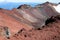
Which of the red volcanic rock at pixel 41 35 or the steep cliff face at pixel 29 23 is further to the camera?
the steep cliff face at pixel 29 23

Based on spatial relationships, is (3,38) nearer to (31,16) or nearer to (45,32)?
(45,32)

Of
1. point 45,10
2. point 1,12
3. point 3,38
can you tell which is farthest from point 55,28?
point 45,10

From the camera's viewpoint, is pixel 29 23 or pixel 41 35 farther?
pixel 29 23

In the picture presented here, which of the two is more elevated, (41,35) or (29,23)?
(41,35)

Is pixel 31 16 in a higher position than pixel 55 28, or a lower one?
lower

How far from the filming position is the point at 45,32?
2642 cm

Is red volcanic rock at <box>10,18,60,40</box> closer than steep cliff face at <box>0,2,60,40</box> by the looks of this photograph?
Yes

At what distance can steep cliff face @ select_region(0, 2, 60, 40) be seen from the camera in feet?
80.1

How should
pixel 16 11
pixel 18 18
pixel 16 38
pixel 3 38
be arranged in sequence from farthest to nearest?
pixel 16 11, pixel 18 18, pixel 16 38, pixel 3 38

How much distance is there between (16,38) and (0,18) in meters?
25.1

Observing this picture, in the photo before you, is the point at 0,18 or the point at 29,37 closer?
the point at 29,37

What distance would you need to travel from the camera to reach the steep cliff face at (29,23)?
24414 mm

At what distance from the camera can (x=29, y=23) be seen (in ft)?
183

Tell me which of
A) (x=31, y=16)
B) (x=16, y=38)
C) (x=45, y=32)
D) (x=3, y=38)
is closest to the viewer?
(x=3, y=38)
